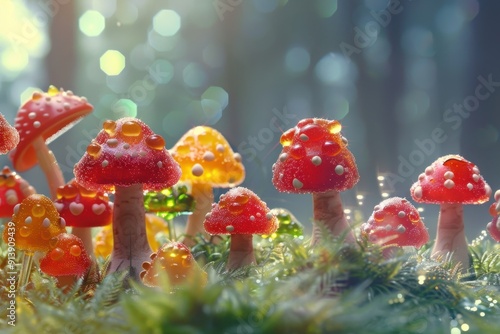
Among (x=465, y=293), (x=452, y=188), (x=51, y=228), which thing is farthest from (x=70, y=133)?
(x=465, y=293)

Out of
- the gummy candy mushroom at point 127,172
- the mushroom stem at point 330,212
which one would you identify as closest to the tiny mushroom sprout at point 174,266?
the gummy candy mushroom at point 127,172

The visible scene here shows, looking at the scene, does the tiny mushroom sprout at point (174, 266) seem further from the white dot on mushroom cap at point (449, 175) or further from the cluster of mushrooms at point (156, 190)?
the white dot on mushroom cap at point (449, 175)

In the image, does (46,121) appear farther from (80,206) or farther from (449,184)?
(449,184)

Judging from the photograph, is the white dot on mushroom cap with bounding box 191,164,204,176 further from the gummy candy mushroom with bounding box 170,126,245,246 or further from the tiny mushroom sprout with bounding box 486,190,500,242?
the tiny mushroom sprout with bounding box 486,190,500,242

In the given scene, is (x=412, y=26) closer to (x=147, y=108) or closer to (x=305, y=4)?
(x=305, y=4)

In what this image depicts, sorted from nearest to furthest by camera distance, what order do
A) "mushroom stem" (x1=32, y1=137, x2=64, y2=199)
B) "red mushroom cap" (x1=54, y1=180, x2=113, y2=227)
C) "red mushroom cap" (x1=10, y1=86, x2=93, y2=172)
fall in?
"red mushroom cap" (x1=54, y1=180, x2=113, y2=227), "red mushroom cap" (x1=10, y1=86, x2=93, y2=172), "mushroom stem" (x1=32, y1=137, x2=64, y2=199)

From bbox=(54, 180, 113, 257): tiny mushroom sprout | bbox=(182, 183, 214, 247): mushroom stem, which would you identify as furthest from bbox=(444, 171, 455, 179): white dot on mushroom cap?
bbox=(54, 180, 113, 257): tiny mushroom sprout

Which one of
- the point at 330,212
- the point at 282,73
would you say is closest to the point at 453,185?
the point at 330,212
